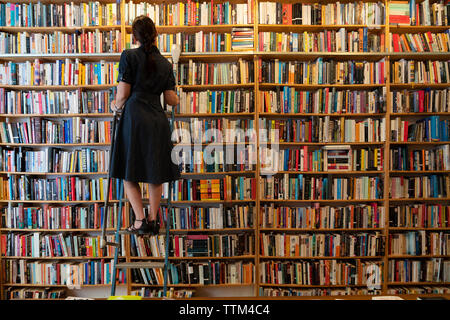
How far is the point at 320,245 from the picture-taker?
2.97 metres

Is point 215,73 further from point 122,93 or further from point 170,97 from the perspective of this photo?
point 122,93

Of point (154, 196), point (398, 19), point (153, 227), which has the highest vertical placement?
point (398, 19)

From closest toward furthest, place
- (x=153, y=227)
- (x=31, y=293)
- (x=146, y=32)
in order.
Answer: (x=146, y=32)
(x=153, y=227)
(x=31, y=293)

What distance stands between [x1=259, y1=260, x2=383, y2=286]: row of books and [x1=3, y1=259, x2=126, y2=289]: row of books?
1533 mm

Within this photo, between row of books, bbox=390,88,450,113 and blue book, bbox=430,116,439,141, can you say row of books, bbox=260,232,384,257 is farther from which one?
row of books, bbox=390,88,450,113

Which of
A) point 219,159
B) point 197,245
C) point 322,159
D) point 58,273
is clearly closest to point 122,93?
point 219,159

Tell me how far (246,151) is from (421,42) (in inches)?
84.7

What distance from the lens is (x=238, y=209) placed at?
117 inches

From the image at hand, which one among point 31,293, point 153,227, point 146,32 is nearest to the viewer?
point 146,32

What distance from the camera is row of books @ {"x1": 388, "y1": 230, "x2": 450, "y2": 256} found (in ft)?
9.80

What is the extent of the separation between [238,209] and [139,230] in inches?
48.3

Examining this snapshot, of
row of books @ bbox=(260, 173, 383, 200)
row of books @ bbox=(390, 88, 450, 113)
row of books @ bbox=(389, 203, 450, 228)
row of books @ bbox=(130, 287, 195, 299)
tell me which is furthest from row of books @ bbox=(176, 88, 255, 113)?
row of books @ bbox=(389, 203, 450, 228)
